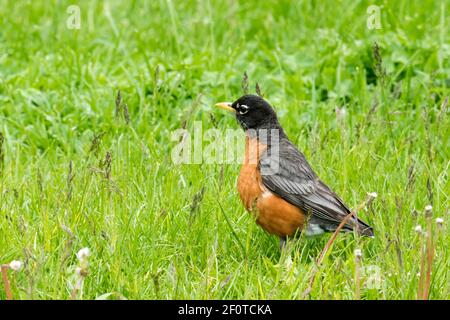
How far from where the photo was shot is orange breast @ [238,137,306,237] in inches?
204

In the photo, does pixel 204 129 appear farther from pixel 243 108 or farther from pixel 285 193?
pixel 285 193

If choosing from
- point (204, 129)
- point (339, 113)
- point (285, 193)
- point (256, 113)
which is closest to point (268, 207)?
point (285, 193)

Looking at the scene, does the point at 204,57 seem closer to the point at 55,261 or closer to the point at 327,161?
the point at 327,161

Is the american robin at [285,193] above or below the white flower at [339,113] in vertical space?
below

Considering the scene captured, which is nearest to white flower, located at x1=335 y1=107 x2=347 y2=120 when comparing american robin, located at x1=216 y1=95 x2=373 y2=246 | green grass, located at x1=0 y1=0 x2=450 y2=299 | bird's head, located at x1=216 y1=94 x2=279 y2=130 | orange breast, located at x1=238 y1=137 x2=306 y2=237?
green grass, located at x1=0 y1=0 x2=450 y2=299

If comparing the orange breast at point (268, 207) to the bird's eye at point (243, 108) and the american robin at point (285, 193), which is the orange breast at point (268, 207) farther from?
the bird's eye at point (243, 108)

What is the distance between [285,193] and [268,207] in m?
0.15

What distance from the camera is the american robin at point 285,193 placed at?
5188mm

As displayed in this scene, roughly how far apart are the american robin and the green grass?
0.12 meters

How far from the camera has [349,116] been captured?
688 centimetres

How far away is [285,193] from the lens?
17.4 feet

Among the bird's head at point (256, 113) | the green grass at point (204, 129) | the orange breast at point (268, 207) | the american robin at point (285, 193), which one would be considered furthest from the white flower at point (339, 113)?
the orange breast at point (268, 207)

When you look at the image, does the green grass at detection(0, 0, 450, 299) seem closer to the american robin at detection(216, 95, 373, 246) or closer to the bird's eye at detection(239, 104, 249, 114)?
the american robin at detection(216, 95, 373, 246)

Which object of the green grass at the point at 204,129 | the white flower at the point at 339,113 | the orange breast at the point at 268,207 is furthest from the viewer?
the white flower at the point at 339,113
